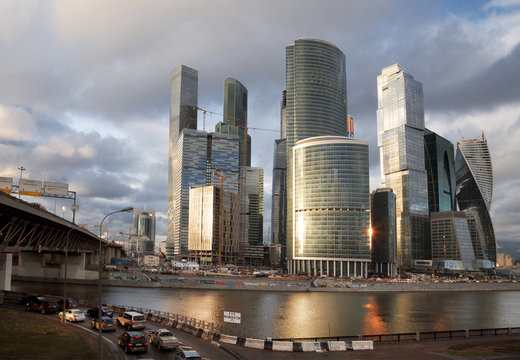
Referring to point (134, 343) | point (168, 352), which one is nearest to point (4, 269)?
point (134, 343)

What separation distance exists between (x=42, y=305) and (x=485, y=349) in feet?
193

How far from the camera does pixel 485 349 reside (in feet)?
153

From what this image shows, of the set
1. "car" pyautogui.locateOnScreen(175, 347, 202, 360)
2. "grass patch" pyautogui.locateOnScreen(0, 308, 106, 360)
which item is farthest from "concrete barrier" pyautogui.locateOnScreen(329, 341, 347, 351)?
"grass patch" pyautogui.locateOnScreen(0, 308, 106, 360)

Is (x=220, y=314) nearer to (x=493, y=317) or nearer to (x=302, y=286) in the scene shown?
(x=493, y=317)

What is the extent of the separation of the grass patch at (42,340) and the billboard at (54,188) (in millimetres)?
59186

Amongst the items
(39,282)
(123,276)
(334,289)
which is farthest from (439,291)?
(39,282)

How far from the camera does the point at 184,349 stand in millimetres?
37000

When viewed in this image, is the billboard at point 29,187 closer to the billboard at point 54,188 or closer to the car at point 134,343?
the billboard at point 54,188

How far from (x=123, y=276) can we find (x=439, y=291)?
144 metres

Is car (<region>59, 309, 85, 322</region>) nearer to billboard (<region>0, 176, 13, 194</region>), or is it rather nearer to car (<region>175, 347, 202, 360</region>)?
car (<region>175, 347, 202, 360</region>)

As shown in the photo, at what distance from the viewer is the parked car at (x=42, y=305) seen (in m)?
61.3

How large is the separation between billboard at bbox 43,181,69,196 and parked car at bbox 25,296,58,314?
161 ft

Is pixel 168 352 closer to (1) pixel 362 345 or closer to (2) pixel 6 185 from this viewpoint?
(1) pixel 362 345

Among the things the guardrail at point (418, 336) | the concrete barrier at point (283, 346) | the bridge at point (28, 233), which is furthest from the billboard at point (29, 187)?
the concrete barrier at point (283, 346)
